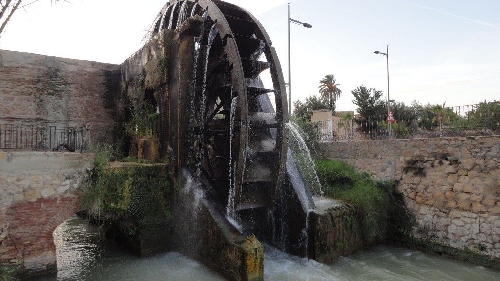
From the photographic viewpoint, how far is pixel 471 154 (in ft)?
24.7

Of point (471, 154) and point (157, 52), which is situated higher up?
point (157, 52)

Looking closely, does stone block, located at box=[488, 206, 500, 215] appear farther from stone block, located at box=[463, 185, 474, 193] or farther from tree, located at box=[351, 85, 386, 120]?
tree, located at box=[351, 85, 386, 120]

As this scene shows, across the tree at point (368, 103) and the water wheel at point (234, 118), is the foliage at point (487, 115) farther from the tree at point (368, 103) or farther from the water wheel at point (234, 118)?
the tree at point (368, 103)

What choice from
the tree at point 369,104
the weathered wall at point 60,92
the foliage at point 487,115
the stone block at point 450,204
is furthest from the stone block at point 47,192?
the tree at point 369,104

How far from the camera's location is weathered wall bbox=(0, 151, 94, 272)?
5246mm

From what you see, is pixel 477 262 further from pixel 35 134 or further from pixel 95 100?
pixel 35 134

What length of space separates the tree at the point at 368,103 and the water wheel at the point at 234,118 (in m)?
16.4

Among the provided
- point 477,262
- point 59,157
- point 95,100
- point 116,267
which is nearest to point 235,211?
point 116,267

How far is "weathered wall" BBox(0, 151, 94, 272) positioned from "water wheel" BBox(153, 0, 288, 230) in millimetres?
2220

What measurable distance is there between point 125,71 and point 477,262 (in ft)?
32.2

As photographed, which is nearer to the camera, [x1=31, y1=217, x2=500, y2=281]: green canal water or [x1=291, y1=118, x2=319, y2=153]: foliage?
[x1=31, y1=217, x2=500, y2=281]: green canal water

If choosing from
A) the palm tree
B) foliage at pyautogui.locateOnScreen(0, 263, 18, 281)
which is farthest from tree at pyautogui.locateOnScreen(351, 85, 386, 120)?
foliage at pyautogui.locateOnScreen(0, 263, 18, 281)

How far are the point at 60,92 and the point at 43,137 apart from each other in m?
1.31

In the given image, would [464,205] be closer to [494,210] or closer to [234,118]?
[494,210]
